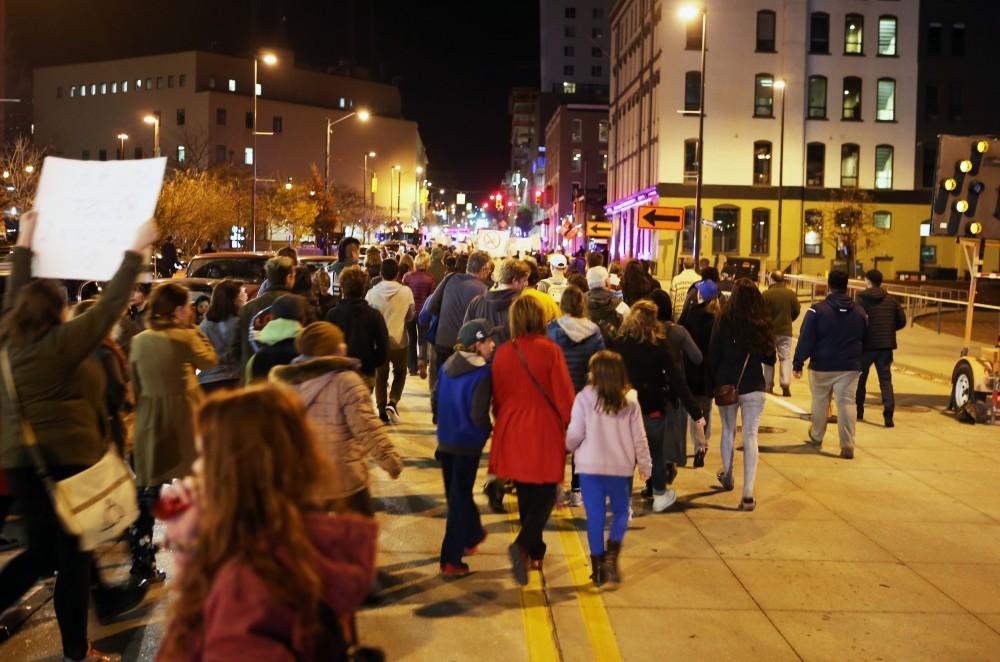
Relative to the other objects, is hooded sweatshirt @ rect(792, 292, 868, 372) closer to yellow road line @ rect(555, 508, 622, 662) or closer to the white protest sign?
yellow road line @ rect(555, 508, 622, 662)

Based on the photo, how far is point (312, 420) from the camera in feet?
16.8

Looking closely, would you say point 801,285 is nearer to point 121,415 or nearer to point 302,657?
point 121,415

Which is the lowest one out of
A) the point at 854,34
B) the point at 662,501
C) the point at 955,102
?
the point at 662,501

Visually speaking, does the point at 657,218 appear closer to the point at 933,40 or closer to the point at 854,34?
the point at 854,34

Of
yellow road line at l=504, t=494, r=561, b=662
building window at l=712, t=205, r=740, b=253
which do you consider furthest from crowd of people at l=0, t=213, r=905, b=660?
building window at l=712, t=205, r=740, b=253

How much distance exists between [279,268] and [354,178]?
97366 millimetres

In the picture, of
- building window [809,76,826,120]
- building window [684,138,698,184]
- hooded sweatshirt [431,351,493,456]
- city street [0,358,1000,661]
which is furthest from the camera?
building window [809,76,826,120]

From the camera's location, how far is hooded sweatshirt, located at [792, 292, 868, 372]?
1117cm

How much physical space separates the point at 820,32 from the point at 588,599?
5760cm

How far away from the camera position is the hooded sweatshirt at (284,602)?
2371mm

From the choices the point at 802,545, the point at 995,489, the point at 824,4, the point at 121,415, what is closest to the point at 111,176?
the point at 121,415

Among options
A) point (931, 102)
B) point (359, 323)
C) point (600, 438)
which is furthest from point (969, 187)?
point (931, 102)

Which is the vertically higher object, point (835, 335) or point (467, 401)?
point (835, 335)

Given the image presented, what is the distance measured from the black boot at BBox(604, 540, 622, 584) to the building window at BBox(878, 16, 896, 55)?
58525 mm
